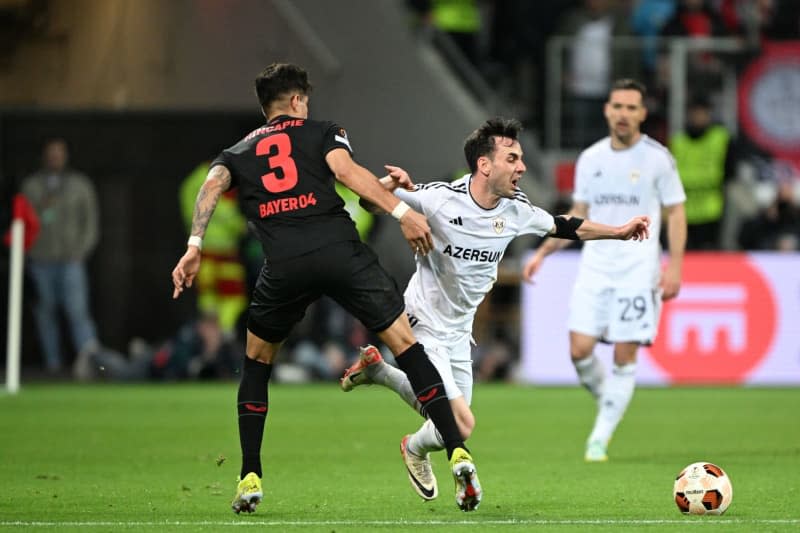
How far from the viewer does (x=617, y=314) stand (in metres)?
11.0

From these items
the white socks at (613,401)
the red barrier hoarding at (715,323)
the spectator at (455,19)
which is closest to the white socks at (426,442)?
the white socks at (613,401)

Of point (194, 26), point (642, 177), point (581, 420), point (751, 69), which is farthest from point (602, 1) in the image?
point (642, 177)

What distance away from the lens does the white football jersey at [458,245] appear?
27.3 feet

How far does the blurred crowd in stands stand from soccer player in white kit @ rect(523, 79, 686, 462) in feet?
21.9

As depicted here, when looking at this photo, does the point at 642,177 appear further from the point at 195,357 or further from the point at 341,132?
the point at 195,357

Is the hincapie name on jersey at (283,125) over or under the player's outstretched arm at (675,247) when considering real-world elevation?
over

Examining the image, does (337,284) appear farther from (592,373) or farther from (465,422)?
(592,373)

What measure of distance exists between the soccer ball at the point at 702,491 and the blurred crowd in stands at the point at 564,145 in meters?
10.1

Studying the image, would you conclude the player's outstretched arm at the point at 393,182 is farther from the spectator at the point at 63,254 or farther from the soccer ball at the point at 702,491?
the spectator at the point at 63,254

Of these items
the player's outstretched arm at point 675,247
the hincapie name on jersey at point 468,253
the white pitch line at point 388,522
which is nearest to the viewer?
the white pitch line at point 388,522

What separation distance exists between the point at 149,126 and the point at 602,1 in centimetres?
577

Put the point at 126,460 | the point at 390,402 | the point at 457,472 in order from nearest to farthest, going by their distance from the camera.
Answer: the point at 457,472 → the point at 126,460 → the point at 390,402

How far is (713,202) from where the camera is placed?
1805cm

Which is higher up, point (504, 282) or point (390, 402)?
point (504, 282)
